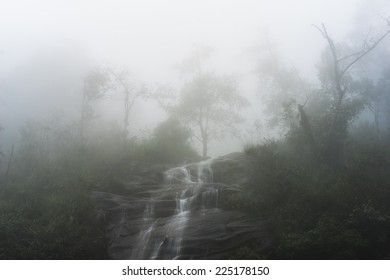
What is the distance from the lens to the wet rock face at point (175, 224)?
14.2 m

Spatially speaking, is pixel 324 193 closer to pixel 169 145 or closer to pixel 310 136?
pixel 310 136

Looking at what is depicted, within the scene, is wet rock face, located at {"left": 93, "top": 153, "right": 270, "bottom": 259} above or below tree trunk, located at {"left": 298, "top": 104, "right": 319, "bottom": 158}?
below

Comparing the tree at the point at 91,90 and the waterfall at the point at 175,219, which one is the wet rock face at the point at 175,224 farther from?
the tree at the point at 91,90

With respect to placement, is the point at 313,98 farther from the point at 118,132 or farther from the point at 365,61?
the point at 118,132

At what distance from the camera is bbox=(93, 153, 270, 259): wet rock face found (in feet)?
46.6

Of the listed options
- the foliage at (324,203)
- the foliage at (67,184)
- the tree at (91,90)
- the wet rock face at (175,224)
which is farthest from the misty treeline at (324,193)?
the tree at (91,90)

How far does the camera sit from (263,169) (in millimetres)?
18719

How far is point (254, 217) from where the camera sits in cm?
1605

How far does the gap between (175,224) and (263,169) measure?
594cm

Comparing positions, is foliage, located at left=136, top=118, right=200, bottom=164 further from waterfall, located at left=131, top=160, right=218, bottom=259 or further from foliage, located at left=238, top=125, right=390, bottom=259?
foliage, located at left=238, top=125, right=390, bottom=259

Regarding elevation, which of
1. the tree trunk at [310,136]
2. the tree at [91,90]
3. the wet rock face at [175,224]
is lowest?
the wet rock face at [175,224]

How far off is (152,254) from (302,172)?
9.15 metres

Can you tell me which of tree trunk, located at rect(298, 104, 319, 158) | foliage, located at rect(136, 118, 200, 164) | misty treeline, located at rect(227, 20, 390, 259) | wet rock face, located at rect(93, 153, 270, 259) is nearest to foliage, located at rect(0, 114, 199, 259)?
foliage, located at rect(136, 118, 200, 164)

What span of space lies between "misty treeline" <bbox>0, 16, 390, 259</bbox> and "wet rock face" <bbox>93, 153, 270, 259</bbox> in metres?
0.72
